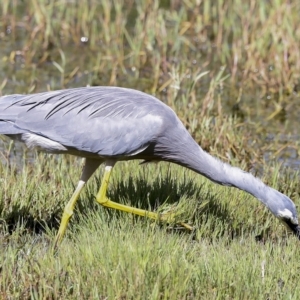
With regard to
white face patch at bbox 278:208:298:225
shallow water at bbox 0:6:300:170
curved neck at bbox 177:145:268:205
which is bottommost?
shallow water at bbox 0:6:300:170

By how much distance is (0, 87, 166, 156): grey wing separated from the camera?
507cm

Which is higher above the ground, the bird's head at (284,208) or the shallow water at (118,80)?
the bird's head at (284,208)

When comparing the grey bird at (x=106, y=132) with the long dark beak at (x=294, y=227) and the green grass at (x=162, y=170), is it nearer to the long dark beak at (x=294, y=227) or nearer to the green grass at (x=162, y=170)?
the long dark beak at (x=294, y=227)

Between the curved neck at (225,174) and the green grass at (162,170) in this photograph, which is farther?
the curved neck at (225,174)

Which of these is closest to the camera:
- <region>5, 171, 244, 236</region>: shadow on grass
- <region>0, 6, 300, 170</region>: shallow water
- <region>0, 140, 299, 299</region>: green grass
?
<region>0, 140, 299, 299</region>: green grass

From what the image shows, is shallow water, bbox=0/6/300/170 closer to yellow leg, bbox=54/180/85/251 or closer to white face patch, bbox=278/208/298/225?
white face patch, bbox=278/208/298/225

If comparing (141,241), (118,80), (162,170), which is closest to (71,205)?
(141,241)

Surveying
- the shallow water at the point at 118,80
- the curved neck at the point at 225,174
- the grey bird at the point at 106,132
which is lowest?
the shallow water at the point at 118,80

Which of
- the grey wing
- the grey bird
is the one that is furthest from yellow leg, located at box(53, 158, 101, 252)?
the grey wing

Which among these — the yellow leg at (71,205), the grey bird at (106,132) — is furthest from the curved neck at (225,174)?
the yellow leg at (71,205)

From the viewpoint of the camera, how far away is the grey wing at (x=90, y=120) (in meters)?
5.07

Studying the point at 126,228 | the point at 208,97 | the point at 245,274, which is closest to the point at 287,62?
the point at 208,97

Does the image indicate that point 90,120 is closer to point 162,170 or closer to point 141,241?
point 162,170

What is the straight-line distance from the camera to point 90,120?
5.14 metres
